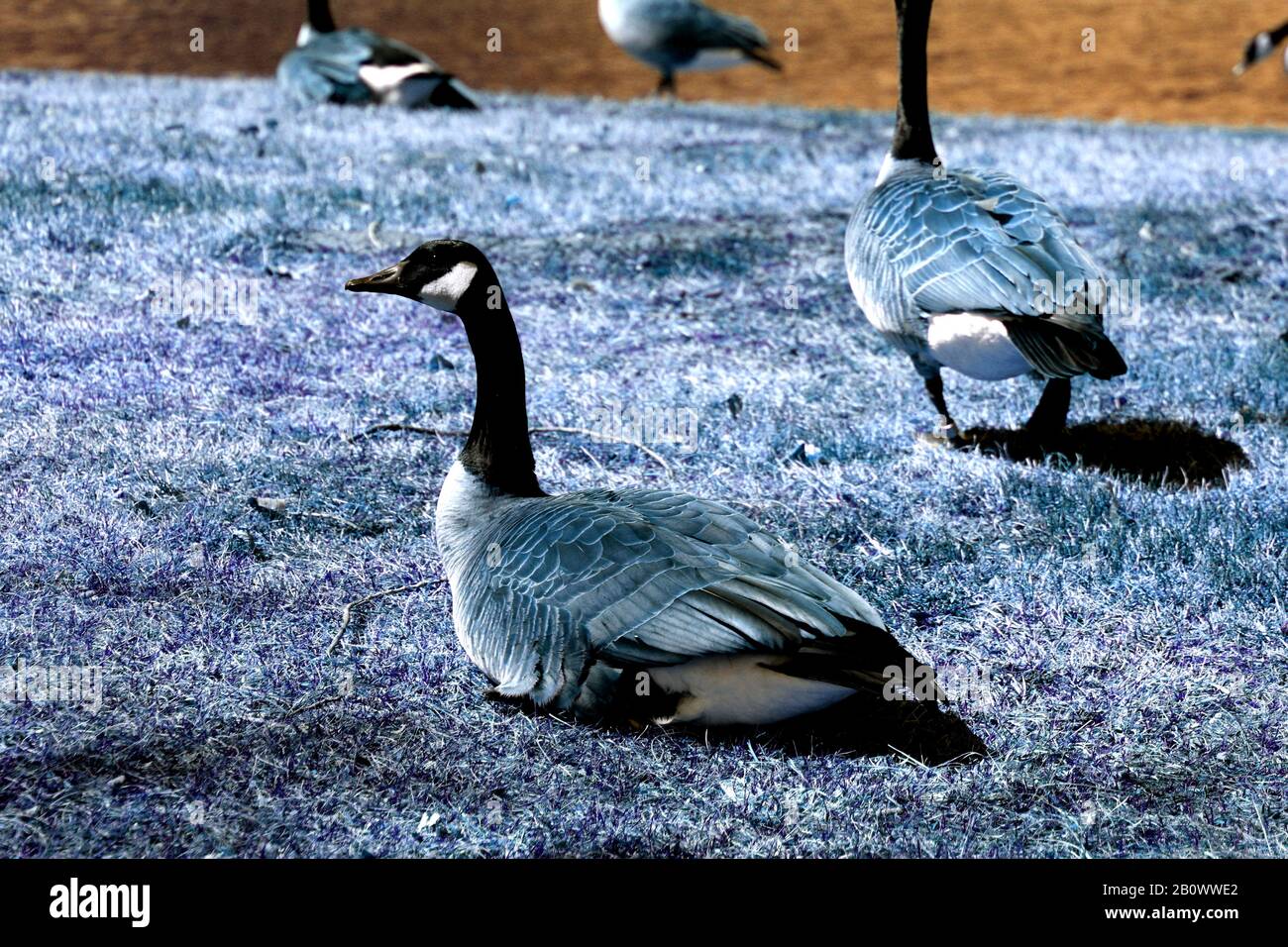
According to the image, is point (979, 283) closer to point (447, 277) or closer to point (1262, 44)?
point (447, 277)

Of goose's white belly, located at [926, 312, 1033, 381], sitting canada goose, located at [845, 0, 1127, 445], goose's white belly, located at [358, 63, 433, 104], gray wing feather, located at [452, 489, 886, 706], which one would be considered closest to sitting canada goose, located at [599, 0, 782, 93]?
goose's white belly, located at [358, 63, 433, 104]

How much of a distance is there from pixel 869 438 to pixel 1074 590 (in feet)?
5.31

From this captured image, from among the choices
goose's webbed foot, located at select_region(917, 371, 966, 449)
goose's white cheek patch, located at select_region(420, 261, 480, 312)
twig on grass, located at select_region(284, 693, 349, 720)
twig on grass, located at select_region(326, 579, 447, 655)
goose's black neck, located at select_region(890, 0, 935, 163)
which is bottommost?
twig on grass, located at select_region(284, 693, 349, 720)

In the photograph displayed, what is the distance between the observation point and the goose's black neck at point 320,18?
14.8 m

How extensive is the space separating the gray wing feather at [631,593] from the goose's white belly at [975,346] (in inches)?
77.0

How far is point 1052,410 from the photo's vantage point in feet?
19.9

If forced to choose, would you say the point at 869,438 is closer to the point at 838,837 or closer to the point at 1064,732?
the point at 1064,732

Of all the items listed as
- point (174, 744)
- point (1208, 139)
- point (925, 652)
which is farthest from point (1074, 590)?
point (1208, 139)

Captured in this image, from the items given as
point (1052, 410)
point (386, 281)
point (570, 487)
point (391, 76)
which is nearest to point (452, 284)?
point (386, 281)

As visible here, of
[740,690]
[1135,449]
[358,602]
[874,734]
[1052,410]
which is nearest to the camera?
[740,690]

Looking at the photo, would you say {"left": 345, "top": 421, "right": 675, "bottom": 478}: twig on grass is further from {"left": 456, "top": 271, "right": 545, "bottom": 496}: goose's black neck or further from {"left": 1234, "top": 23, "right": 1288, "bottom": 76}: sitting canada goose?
{"left": 1234, "top": 23, "right": 1288, "bottom": 76}: sitting canada goose

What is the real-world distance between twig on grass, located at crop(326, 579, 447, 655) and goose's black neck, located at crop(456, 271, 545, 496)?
1.85ft

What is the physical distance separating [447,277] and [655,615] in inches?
56.0

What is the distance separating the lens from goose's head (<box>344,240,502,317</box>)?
4234 millimetres
